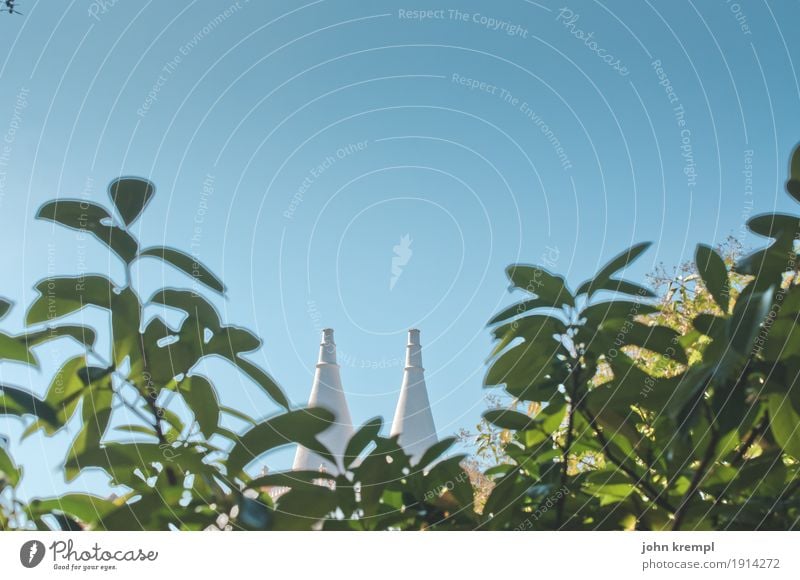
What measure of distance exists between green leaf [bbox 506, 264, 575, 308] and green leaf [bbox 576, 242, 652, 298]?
2 cm

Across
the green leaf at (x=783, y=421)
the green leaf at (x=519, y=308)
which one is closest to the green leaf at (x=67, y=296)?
the green leaf at (x=519, y=308)

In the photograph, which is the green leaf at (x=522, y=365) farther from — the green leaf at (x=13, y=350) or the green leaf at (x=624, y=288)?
the green leaf at (x=13, y=350)

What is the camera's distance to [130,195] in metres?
0.66

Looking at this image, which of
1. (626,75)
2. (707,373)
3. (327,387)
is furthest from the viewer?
(626,75)

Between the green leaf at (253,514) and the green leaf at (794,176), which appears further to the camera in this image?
the green leaf at (794,176)

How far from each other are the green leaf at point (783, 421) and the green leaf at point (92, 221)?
545 mm

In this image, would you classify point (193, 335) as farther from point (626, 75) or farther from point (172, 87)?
point (626, 75)

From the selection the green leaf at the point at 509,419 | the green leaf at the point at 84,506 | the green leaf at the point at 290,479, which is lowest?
the green leaf at the point at 84,506

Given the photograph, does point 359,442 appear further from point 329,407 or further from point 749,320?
point 749,320

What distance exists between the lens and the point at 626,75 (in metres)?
0.77

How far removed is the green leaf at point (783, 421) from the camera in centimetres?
56
